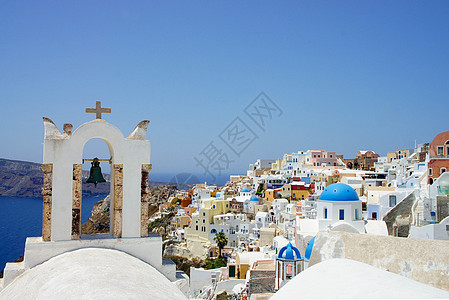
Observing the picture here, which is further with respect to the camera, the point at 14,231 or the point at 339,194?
the point at 14,231

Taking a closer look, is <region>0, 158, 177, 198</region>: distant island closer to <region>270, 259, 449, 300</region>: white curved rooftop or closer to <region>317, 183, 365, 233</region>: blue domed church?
<region>317, 183, 365, 233</region>: blue domed church

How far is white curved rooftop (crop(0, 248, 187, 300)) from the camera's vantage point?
10.3 feet

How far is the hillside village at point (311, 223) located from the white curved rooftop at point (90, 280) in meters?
2.91

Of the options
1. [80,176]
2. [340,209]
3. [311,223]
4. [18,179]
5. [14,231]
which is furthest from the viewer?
[18,179]

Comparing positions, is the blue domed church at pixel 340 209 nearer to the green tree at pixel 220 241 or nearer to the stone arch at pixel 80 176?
the stone arch at pixel 80 176

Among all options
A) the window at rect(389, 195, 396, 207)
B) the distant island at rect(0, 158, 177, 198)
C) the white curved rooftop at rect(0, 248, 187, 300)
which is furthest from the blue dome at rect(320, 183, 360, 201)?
the distant island at rect(0, 158, 177, 198)

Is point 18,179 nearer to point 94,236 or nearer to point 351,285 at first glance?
point 94,236

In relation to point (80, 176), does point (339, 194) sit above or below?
below

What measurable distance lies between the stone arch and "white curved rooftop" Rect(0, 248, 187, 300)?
47 centimetres

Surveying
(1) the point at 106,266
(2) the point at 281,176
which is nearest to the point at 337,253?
(1) the point at 106,266

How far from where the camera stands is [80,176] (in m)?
5.11

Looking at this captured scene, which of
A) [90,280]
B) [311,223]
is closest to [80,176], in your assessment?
[90,280]

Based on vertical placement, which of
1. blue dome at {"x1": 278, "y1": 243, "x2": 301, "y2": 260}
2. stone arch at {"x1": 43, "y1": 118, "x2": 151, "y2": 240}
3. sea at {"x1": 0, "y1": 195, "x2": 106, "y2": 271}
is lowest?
sea at {"x1": 0, "y1": 195, "x2": 106, "y2": 271}

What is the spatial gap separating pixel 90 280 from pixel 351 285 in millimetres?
2439
